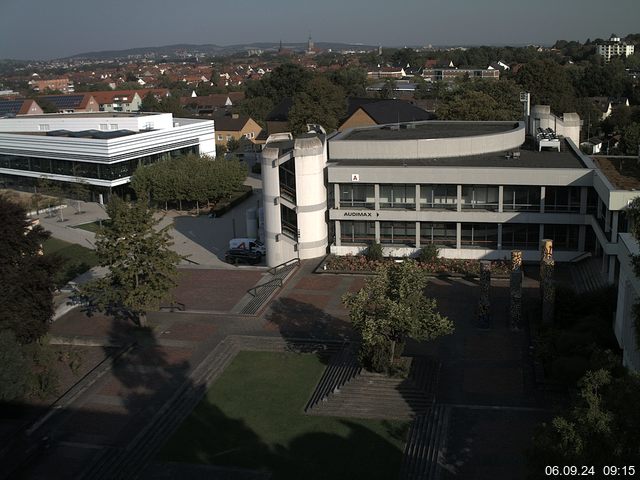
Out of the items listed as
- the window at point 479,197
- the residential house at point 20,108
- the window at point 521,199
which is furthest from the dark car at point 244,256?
the residential house at point 20,108

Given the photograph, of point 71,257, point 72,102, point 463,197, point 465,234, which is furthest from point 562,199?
point 72,102

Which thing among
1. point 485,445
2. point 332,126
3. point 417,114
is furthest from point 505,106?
point 485,445

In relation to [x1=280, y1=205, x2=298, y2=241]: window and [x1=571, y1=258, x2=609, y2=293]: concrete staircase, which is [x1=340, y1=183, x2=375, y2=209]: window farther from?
[x1=571, y1=258, x2=609, y2=293]: concrete staircase

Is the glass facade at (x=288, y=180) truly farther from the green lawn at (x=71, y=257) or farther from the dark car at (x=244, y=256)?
the green lawn at (x=71, y=257)

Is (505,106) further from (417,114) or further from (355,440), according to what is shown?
(355,440)

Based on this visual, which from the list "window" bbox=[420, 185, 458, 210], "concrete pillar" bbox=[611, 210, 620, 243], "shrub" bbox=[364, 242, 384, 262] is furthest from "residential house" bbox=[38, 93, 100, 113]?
"concrete pillar" bbox=[611, 210, 620, 243]
